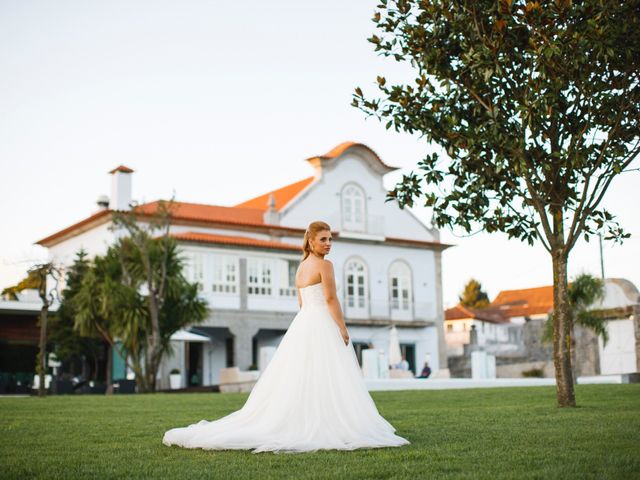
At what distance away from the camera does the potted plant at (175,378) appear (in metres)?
34.7

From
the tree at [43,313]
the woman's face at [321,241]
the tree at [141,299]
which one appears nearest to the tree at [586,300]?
the tree at [141,299]

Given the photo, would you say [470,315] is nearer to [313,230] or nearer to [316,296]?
[316,296]

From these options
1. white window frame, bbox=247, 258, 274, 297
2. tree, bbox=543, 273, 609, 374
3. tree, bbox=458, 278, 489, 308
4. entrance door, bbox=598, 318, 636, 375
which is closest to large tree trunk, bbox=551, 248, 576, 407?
tree, bbox=543, 273, 609, 374

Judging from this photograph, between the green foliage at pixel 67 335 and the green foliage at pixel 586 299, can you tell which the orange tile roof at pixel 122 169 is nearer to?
the green foliage at pixel 67 335

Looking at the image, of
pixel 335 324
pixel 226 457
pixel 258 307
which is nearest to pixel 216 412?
pixel 335 324

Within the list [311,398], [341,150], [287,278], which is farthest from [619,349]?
[311,398]

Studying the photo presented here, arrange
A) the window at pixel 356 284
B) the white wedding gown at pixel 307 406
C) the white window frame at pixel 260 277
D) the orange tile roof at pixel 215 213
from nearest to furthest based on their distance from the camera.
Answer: the white wedding gown at pixel 307 406 → the white window frame at pixel 260 277 → the orange tile roof at pixel 215 213 → the window at pixel 356 284

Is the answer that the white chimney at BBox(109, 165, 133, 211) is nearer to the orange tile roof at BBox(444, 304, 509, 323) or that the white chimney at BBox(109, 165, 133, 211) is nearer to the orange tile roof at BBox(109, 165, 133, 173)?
the orange tile roof at BBox(109, 165, 133, 173)

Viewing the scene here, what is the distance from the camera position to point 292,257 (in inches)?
1554

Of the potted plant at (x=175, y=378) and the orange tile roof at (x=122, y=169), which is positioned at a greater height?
the orange tile roof at (x=122, y=169)

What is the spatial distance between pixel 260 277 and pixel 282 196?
314 inches

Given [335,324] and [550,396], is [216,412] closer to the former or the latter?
[335,324]

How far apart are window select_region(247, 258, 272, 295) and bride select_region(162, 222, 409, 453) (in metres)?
31.2

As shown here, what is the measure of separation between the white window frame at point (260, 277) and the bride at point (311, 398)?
31.2 m
